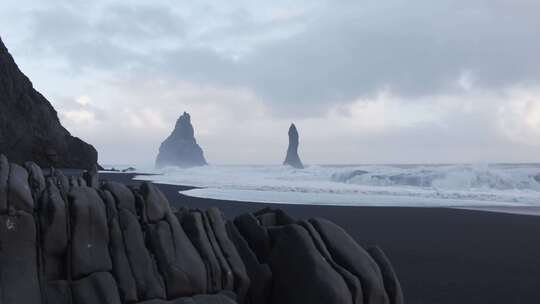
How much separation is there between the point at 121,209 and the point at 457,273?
6070 mm

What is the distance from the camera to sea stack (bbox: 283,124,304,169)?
13412 centimetres

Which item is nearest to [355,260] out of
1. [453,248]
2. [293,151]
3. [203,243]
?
[203,243]

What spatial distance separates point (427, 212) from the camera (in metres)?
18.9

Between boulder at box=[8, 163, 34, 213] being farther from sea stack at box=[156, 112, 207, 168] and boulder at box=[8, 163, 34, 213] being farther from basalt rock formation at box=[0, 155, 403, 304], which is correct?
sea stack at box=[156, 112, 207, 168]

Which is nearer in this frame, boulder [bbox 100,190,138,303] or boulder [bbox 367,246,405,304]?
boulder [bbox 100,190,138,303]

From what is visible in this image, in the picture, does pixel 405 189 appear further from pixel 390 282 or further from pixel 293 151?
pixel 293 151

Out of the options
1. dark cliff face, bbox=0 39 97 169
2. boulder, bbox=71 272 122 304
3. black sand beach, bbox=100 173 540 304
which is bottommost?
black sand beach, bbox=100 173 540 304

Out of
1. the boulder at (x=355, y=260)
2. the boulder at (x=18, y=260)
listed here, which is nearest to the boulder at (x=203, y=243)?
the boulder at (x=355, y=260)

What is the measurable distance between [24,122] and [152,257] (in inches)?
1491

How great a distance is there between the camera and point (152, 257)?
5285 mm

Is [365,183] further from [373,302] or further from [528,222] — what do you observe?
[373,302]

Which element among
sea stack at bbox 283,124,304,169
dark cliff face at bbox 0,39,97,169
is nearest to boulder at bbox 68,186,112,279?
dark cliff face at bbox 0,39,97,169

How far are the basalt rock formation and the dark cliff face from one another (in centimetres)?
3096

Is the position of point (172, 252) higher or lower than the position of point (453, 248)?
higher
